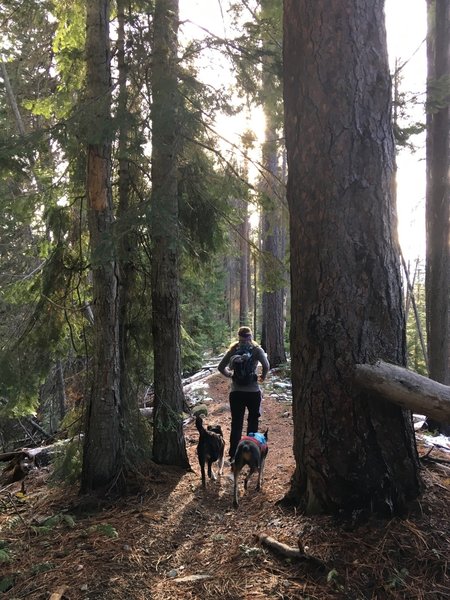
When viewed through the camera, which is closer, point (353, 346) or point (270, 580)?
point (270, 580)

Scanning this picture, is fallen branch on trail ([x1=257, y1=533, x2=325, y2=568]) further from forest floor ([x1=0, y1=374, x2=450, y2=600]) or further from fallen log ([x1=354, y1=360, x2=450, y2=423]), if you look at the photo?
fallen log ([x1=354, y1=360, x2=450, y2=423])

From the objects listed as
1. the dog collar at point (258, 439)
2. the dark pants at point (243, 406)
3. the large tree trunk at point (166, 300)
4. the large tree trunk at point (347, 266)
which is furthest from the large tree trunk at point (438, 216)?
the large tree trunk at point (347, 266)

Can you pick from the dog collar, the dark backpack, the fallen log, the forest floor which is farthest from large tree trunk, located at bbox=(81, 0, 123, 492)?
the fallen log

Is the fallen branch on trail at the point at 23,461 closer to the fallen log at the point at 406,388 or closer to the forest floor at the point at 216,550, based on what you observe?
the forest floor at the point at 216,550

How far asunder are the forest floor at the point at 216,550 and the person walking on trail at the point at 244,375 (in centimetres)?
141

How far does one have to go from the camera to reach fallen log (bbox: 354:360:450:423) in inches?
125

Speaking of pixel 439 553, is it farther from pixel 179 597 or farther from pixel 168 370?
pixel 168 370

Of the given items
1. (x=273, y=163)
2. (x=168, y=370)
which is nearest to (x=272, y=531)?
(x=168, y=370)

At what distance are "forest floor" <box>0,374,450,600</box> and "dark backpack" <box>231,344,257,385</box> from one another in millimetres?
1525

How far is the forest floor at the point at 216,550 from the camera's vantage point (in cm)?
294

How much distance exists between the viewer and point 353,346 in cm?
351

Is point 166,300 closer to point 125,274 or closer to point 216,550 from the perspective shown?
point 125,274

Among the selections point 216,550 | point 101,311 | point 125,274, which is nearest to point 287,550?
point 216,550

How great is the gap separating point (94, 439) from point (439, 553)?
12.8 ft
